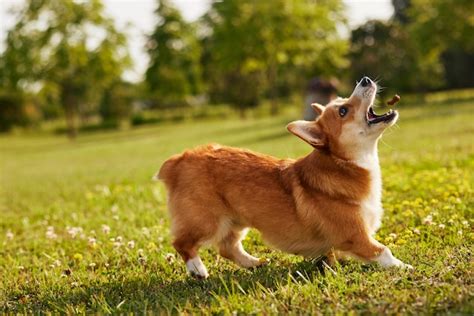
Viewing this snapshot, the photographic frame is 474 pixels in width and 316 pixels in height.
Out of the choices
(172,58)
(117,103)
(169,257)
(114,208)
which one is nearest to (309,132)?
(169,257)

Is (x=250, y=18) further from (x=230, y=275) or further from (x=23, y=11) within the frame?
(x=230, y=275)

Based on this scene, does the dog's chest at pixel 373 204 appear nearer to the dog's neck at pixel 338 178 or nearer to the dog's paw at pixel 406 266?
the dog's neck at pixel 338 178

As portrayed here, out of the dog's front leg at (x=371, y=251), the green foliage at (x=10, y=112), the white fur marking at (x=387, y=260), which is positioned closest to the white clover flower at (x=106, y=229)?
the dog's front leg at (x=371, y=251)

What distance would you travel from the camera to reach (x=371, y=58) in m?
39.0

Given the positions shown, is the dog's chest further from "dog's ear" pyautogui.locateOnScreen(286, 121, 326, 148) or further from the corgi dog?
"dog's ear" pyautogui.locateOnScreen(286, 121, 326, 148)

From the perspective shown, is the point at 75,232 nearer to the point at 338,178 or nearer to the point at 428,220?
the point at 338,178

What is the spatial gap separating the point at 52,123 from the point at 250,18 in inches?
1025

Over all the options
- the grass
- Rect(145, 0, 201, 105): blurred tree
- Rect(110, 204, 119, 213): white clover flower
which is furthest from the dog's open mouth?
Rect(145, 0, 201, 105): blurred tree

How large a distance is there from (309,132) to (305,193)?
0.45m

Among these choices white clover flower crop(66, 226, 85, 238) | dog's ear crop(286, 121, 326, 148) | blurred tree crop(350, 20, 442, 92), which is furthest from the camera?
blurred tree crop(350, 20, 442, 92)

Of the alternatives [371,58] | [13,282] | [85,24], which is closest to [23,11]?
[85,24]

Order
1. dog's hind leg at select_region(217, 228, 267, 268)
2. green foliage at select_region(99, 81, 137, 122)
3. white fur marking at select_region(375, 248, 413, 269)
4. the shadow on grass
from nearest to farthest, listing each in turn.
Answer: the shadow on grass, white fur marking at select_region(375, 248, 413, 269), dog's hind leg at select_region(217, 228, 267, 268), green foliage at select_region(99, 81, 137, 122)

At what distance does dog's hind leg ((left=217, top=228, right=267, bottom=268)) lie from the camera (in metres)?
4.49

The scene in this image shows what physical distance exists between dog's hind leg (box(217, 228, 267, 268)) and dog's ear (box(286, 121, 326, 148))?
0.98 m
